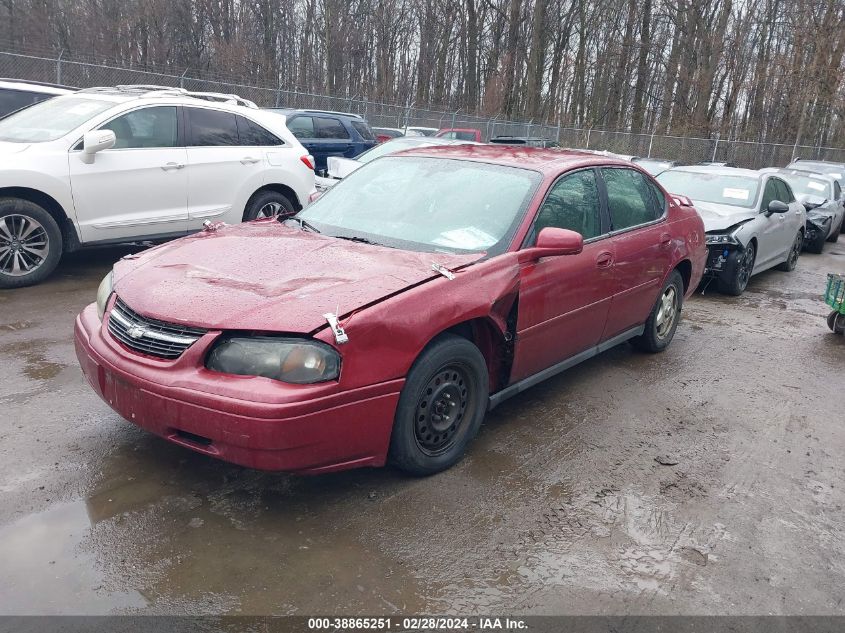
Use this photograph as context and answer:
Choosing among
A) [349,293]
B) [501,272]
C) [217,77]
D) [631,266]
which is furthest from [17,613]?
[217,77]

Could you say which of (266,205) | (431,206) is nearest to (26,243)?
(266,205)

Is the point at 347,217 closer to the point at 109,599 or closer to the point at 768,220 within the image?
the point at 109,599

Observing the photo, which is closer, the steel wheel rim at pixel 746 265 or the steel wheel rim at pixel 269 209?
the steel wheel rim at pixel 269 209

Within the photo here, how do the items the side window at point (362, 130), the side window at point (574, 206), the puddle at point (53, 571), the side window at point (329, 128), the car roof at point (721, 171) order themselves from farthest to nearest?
the side window at point (362, 130) → the side window at point (329, 128) → the car roof at point (721, 171) → the side window at point (574, 206) → the puddle at point (53, 571)

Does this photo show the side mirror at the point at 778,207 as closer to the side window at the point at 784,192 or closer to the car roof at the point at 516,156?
the side window at the point at 784,192

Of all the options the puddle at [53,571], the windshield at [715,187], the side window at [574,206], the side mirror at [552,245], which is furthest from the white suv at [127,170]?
the windshield at [715,187]

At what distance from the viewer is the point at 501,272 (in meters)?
3.80

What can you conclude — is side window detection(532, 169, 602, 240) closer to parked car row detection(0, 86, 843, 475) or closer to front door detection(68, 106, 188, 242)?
parked car row detection(0, 86, 843, 475)

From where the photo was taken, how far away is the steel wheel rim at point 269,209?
26.4 ft

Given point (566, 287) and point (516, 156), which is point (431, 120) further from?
point (566, 287)

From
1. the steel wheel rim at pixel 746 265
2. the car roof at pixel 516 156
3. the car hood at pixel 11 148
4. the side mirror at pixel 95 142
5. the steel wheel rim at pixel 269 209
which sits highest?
the car roof at pixel 516 156

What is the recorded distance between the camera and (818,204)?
13.5m

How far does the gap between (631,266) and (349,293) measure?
8.56 feet

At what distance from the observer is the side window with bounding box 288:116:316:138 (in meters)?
13.9
